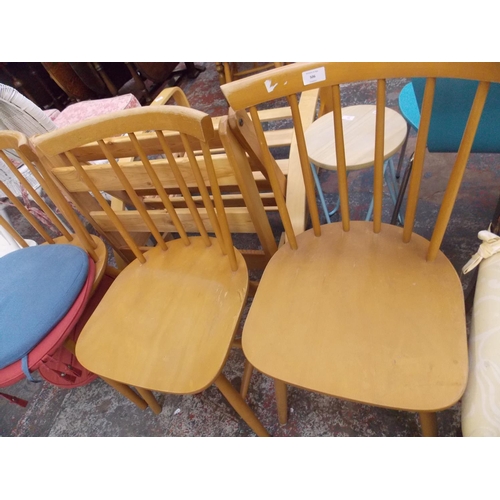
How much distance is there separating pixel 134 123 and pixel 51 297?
55 cm

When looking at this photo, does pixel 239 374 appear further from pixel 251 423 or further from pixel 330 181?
pixel 330 181

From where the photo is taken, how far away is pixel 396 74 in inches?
23.9

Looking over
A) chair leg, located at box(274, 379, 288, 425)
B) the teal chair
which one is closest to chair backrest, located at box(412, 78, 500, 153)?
the teal chair

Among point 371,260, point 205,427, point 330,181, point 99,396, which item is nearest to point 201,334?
point 371,260

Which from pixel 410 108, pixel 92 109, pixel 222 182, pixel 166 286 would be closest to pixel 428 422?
pixel 166 286

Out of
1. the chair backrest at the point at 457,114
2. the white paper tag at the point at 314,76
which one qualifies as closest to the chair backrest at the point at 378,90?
the white paper tag at the point at 314,76

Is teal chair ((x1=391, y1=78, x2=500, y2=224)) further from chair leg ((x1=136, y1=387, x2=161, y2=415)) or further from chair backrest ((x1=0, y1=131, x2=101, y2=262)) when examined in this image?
chair leg ((x1=136, y1=387, x2=161, y2=415))

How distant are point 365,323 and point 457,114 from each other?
668 millimetres

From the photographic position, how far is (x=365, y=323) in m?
0.72

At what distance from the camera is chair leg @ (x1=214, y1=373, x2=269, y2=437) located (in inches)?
32.6

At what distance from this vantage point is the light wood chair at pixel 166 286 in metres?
0.76

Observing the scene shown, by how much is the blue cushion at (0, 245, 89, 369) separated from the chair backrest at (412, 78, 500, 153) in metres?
1.14

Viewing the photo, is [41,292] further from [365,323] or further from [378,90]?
[378,90]

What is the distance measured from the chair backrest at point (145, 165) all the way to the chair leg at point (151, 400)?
0.49 metres
